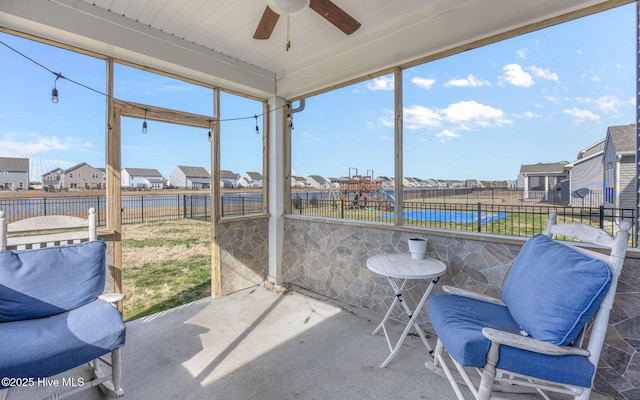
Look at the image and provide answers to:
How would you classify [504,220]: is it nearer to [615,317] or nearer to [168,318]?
[615,317]

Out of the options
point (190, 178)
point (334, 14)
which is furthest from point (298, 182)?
point (334, 14)

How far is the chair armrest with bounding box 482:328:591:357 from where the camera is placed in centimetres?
136

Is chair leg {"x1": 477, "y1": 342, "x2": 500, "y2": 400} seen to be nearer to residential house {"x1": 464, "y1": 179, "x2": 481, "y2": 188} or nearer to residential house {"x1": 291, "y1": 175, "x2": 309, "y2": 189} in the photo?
residential house {"x1": 464, "y1": 179, "x2": 481, "y2": 188}

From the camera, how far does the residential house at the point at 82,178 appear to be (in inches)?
101

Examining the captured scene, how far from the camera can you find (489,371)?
1.44 m

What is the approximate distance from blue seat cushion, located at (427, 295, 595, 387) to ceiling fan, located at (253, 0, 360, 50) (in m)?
2.10

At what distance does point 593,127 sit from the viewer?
2053 millimetres

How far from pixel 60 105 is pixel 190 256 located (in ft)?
10.5

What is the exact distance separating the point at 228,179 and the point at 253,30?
1.70 meters

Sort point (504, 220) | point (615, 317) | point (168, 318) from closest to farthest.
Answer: point (615, 317) < point (504, 220) < point (168, 318)

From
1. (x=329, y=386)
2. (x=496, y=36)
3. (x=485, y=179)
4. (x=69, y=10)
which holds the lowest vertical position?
(x=329, y=386)

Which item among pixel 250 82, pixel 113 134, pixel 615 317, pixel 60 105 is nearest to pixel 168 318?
pixel 113 134

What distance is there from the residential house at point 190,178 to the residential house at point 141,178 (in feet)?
0.56

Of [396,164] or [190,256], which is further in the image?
[190,256]
